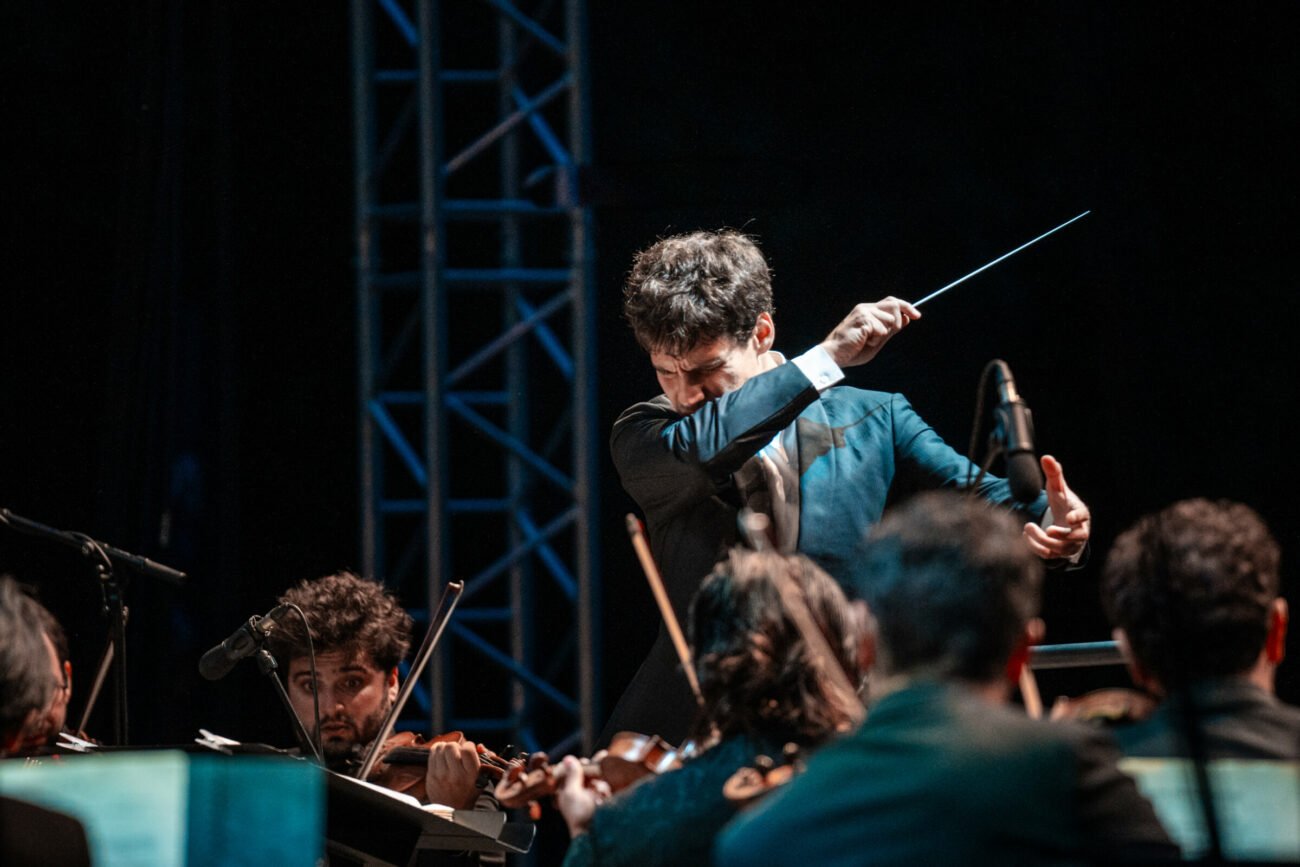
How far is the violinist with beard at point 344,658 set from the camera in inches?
117

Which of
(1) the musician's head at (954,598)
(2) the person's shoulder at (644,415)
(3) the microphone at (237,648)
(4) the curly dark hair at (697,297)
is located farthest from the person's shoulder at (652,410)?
(1) the musician's head at (954,598)

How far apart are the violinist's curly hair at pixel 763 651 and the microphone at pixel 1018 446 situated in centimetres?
30

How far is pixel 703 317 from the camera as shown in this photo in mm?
2645

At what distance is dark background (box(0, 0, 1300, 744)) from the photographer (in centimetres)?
408

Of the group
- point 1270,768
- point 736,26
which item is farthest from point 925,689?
point 736,26

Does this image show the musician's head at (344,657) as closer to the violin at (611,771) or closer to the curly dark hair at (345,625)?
the curly dark hair at (345,625)

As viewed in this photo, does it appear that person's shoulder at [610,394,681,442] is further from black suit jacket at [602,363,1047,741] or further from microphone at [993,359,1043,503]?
microphone at [993,359,1043,503]

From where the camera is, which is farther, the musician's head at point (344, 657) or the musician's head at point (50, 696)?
the musician's head at point (344, 657)

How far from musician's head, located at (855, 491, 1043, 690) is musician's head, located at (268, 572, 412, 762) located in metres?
1.85

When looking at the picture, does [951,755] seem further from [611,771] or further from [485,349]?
[485,349]

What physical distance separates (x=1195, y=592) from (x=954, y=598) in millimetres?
411

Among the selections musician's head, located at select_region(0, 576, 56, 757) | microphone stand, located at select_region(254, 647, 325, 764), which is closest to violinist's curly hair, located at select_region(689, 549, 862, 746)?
musician's head, located at select_region(0, 576, 56, 757)

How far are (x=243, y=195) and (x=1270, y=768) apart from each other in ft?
13.0

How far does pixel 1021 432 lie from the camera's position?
188cm
